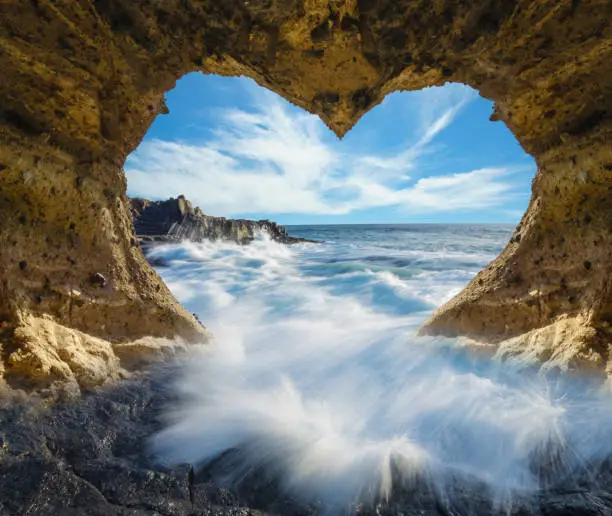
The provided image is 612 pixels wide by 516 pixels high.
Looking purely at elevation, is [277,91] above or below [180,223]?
above

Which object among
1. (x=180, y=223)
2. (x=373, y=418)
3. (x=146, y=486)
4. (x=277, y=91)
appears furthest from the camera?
(x=180, y=223)

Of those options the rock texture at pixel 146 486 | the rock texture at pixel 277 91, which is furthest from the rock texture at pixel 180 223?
the rock texture at pixel 146 486

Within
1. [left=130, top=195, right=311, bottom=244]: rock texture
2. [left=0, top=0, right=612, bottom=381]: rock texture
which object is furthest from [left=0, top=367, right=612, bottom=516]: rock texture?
[left=130, top=195, right=311, bottom=244]: rock texture

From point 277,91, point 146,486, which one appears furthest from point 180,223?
point 146,486

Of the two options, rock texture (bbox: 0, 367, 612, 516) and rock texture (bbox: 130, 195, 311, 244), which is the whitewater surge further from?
rock texture (bbox: 130, 195, 311, 244)

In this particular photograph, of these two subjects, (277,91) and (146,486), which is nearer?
(146,486)

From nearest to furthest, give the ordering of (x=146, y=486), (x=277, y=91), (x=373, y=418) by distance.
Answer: (x=146, y=486)
(x=373, y=418)
(x=277, y=91)

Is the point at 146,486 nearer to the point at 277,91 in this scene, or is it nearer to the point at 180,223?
the point at 277,91

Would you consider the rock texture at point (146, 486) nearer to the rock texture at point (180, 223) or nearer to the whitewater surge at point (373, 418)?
the whitewater surge at point (373, 418)

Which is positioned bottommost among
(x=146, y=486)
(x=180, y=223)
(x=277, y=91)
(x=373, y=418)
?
(x=373, y=418)
